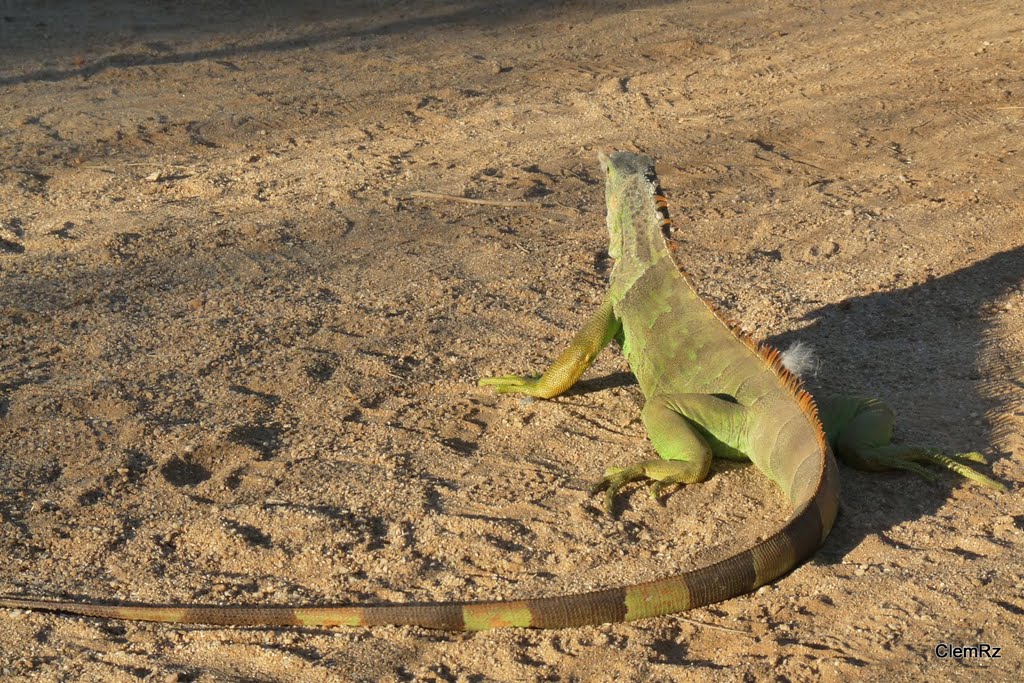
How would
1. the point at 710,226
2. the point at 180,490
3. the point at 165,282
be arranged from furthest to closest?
the point at 710,226 → the point at 165,282 → the point at 180,490

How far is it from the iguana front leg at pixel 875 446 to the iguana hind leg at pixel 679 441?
41 centimetres

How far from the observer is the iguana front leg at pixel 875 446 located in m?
4.47

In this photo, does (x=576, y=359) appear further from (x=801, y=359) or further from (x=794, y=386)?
(x=801, y=359)

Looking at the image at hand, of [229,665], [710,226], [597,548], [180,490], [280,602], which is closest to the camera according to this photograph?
[229,665]

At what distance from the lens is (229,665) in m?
3.48

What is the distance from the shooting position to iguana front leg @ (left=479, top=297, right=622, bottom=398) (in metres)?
5.15

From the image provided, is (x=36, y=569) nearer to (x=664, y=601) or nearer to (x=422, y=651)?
(x=422, y=651)

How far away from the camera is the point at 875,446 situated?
452 centimetres

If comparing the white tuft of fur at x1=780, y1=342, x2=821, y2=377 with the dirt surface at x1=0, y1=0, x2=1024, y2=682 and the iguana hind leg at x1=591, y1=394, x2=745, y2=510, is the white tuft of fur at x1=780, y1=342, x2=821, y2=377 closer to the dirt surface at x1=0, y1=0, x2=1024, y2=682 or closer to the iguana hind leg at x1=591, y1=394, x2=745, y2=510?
the dirt surface at x1=0, y1=0, x2=1024, y2=682

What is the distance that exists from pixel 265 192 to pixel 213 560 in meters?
4.08

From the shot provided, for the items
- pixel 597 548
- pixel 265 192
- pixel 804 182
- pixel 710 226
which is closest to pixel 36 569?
pixel 597 548

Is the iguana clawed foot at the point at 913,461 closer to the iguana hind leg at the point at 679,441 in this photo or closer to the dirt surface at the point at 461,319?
the dirt surface at the point at 461,319

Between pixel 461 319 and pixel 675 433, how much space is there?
1.86 m

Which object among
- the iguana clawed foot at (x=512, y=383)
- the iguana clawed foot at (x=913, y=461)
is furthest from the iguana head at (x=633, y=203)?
the iguana clawed foot at (x=913, y=461)
